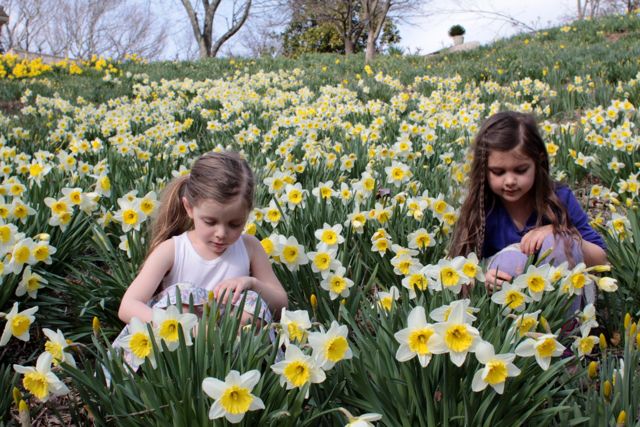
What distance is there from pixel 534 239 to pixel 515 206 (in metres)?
0.31

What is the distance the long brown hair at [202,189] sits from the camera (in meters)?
1.92

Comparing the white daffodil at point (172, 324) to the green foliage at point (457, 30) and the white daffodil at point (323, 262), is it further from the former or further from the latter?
the green foliage at point (457, 30)

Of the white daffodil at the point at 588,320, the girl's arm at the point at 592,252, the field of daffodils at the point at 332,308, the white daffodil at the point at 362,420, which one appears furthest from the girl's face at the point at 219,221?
the girl's arm at the point at 592,252

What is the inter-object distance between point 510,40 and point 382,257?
1310 cm

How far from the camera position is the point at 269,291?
193 cm

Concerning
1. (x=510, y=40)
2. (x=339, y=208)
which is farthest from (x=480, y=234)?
(x=510, y=40)

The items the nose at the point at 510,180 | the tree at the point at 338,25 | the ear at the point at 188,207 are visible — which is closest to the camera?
the ear at the point at 188,207

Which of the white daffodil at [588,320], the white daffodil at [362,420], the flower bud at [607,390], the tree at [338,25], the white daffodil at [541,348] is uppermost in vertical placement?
the tree at [338,25]

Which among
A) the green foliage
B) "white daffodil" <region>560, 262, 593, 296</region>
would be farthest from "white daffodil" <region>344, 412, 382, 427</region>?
the green foliage

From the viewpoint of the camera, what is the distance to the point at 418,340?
1309mm

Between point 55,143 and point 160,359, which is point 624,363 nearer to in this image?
point 160,359

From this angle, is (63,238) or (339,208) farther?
(339,208)

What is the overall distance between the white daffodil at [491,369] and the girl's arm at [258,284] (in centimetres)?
70

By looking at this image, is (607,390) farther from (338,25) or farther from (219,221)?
(338,25)
